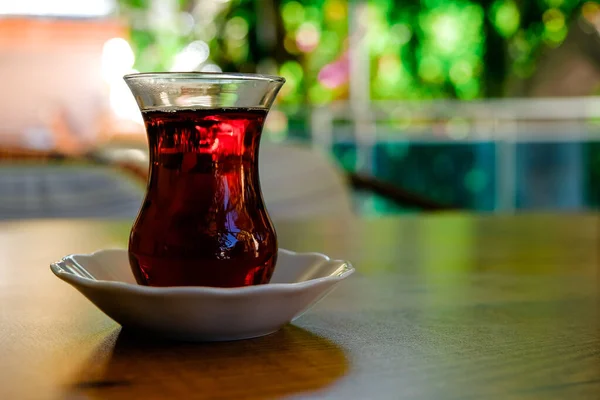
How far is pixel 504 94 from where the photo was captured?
390cm

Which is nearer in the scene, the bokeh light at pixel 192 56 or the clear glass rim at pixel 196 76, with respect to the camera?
the clear glass rim at pixel 196 76

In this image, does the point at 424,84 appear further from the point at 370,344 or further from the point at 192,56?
the point at 370,344

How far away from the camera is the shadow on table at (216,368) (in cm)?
32

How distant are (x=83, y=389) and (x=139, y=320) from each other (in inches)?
3.0

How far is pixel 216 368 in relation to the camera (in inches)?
14.0

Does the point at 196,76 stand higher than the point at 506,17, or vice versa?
the point at 506,17

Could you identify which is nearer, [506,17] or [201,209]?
[201,209]

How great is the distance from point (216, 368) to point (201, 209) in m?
0.10

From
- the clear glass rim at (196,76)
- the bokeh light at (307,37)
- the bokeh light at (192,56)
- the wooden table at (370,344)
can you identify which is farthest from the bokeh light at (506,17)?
the clear glass rim at (196,76)

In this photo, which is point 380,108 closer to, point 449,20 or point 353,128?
point 353,128

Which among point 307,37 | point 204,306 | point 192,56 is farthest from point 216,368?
point 192,56

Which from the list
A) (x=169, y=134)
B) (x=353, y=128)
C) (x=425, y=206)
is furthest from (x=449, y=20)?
(x=169, y=134)

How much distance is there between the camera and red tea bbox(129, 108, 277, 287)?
0.43 metres

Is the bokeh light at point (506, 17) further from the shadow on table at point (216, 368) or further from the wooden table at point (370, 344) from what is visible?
the shadow on table at point (216, 368)
